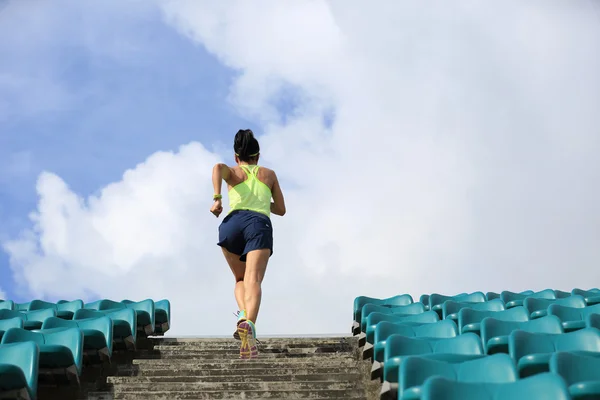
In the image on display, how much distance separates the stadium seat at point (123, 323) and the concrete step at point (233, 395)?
3.43ft

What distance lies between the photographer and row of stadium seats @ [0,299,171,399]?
4.80m

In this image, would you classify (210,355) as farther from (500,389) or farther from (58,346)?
(500,389)

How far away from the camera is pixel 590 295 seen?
883 cm

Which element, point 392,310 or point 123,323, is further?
point 392,310

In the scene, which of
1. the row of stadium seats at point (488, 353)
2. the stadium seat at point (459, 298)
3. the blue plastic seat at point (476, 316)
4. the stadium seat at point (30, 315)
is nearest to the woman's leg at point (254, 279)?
the row of stadium seats at point (488, 353)

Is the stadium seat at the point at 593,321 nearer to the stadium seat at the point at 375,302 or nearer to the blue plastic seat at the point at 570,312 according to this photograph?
the blue plastic seat at the point at 570,312

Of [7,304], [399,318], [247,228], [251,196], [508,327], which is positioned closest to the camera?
[508,327]

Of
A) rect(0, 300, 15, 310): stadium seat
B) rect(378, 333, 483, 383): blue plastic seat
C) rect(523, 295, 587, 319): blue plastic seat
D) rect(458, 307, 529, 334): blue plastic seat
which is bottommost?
rect(378, 333, 483, 383): blue plastic seat

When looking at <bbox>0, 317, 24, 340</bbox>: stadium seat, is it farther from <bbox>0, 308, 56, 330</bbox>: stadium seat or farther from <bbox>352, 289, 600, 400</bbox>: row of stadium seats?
<bbox>352, 289, 600, 400</bbox>: row of stadium seats

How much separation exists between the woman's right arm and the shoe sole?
122cm

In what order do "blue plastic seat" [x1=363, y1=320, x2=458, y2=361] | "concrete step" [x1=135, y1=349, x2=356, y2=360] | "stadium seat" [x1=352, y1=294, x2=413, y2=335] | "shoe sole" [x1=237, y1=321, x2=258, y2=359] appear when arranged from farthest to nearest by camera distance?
"stadium seat" [x1=352, y1=294, x2=413, y2=335] → "concrete step" [x1=135, y1=349, x2=356, y2=360] → "shoe sole" [x1=237, y1=321, x2=258, y2=359] → "blue plastic seat" [x1=363, y1=320, x2=458, y2=361]

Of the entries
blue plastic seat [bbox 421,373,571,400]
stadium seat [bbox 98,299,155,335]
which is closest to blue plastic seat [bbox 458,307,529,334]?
blue plastic seat [bbox 421,373,571,400]

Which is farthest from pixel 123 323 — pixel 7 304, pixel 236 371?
pixel 7 304

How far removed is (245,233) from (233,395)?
51.5 inches
